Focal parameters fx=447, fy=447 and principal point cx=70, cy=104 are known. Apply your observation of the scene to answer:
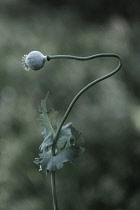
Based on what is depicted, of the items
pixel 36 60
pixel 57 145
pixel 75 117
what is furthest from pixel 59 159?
pixel 75 117

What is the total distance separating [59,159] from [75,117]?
73.0 inches

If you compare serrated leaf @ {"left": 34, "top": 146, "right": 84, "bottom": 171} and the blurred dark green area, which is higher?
the blurred dark green area

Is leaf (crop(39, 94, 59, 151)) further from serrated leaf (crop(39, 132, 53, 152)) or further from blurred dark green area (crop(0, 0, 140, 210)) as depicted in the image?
blurred dark green area (crop(0, 0, 140, 210))

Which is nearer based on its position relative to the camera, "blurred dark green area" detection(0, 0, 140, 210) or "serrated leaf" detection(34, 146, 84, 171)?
"serrated leaf" detection(34, 146, 84, 171)

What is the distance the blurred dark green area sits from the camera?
208 centimetres

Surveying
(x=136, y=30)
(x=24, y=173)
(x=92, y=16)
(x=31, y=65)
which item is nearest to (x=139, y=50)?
(x=136, y=30)

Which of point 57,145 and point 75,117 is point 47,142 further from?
point 75,117

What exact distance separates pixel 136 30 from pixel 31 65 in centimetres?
334

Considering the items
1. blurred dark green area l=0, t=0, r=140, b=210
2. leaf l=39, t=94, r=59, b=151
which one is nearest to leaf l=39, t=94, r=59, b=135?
leaf l=39, t=94, r=59, b=151

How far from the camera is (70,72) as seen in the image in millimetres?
2785

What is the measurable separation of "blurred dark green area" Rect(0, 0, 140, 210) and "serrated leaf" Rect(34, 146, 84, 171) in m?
1.45

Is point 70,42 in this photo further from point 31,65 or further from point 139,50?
point 31,65

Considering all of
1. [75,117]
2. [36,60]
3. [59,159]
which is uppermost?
[75,117]

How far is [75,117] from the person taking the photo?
2.41 m
